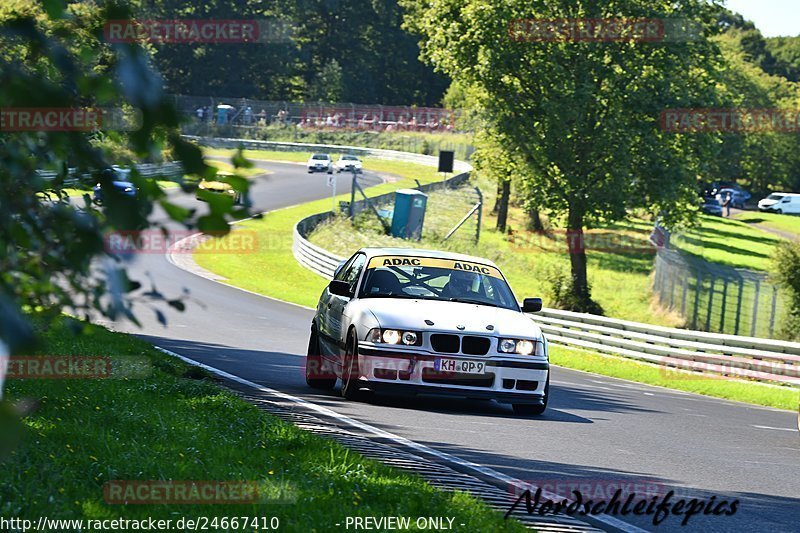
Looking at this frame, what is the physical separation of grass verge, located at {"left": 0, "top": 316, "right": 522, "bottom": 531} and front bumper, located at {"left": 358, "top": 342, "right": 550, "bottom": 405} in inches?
69.2

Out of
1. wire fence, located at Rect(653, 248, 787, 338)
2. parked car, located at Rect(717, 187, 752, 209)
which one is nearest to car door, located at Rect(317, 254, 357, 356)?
wire fence, located at Rect(653, 248, 787, 338)

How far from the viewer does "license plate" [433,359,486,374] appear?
38.3ft

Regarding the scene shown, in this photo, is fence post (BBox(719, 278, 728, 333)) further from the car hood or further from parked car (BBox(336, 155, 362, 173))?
parked car (BBox(336, 155, 362, 173))

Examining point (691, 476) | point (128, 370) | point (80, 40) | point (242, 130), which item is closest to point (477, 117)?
point (128, 370)

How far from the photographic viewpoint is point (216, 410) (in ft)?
31.9

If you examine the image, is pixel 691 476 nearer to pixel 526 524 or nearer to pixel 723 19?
pixel 526 524

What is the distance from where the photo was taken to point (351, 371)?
11992 mm

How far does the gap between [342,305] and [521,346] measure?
2.13 m

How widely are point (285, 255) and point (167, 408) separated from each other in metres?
37.9

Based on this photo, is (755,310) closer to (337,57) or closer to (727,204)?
(727,204)

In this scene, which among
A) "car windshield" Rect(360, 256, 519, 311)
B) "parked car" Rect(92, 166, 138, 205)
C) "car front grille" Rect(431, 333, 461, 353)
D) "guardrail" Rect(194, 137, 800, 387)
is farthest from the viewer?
"guardrail" Rect(194, 137, 800, 387)

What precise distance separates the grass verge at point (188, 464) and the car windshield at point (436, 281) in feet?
10.1
